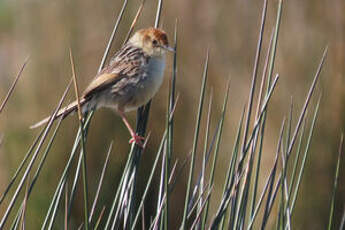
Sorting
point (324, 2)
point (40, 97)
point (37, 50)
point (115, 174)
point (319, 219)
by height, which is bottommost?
point (319, 219)

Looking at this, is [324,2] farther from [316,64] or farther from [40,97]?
[40,97]

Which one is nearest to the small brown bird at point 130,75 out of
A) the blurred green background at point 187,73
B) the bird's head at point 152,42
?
the bird's head at point 152,42

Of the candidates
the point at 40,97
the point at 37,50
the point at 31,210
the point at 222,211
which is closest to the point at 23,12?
the point at 37,50

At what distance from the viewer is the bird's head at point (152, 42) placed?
86.9 inches

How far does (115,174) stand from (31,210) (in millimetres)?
460

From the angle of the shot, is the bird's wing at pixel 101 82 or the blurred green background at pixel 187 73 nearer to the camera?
the bird's wing at pixel 101 82

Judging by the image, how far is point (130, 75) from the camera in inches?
89.7

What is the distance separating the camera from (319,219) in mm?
3518

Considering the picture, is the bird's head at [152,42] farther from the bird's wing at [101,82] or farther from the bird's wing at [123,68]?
the bird's wing at [101,82]

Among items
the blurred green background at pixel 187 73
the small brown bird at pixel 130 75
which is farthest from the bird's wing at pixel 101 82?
the blurred green background at pixel 187 73

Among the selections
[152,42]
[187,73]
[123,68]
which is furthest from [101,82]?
[187,73]

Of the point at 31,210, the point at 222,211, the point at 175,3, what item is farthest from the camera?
the point at 175,3

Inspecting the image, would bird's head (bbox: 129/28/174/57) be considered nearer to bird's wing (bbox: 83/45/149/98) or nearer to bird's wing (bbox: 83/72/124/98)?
bird's wing (bbox: 83/45/149/98)

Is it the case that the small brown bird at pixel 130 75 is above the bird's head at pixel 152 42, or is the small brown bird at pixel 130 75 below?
below
